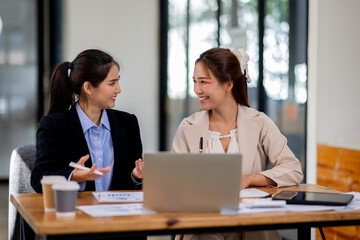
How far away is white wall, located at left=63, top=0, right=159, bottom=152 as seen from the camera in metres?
5.87

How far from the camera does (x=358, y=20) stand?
3334mm

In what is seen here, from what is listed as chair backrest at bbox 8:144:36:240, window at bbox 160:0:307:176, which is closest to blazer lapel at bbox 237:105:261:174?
chair backrest at bbox 8:144:36:240

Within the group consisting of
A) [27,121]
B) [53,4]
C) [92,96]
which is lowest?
[27,121]

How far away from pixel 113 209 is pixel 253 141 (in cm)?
95

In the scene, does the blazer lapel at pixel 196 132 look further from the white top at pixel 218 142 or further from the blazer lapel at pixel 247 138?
the blazer lapel at pixel 247 138

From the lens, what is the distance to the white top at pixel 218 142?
2484 millimetres

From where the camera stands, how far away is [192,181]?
1632 millimetres

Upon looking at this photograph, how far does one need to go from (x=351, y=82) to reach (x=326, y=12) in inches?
19.0

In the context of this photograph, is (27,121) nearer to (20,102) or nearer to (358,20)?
(20,102)

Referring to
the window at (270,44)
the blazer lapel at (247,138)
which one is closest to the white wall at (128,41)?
the window at (270,44)

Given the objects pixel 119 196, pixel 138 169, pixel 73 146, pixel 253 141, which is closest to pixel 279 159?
pixel 253 141

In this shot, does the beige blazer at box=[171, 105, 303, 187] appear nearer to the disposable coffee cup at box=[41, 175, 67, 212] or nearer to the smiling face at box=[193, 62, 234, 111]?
the smiling face at box=[193, 62, 234, 111]

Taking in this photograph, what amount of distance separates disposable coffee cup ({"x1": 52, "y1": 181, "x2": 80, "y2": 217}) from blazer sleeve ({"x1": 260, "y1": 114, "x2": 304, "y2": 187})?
962 millimetres

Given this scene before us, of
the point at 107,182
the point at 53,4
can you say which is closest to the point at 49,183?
the point at 107,182
